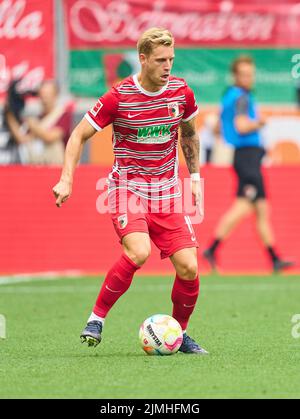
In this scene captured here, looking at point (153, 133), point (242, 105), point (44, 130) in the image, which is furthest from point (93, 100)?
point (153, 133)

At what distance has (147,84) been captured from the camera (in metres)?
7.70

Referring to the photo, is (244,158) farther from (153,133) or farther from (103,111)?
(103,111)

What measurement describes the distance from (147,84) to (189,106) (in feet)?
1.10

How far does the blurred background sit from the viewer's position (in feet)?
47.0

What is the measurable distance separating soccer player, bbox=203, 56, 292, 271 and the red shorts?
19.7ft

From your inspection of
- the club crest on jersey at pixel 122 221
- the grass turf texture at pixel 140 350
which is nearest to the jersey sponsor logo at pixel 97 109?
the club crest on jersey at pixel 122 221

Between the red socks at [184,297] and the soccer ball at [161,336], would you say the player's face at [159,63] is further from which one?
the soccer ball at [161,336]

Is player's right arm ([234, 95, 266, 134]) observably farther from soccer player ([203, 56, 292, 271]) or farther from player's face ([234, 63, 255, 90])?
player's face ([234, 63, 255, 90])

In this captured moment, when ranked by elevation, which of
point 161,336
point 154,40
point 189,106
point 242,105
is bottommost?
point 242,105

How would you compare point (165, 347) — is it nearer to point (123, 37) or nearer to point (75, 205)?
point (75, 205)

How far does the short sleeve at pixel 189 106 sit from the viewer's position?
7.82m

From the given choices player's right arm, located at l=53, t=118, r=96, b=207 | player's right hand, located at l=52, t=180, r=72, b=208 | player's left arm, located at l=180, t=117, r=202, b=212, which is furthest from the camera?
player's left arm, located at l=180, t=117, r=202, b=212

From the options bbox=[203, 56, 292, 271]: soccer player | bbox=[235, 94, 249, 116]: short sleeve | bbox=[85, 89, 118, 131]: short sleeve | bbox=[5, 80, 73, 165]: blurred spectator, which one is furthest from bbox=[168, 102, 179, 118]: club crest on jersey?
bbox=[5, 80, 73, 165]: blurred spectator
